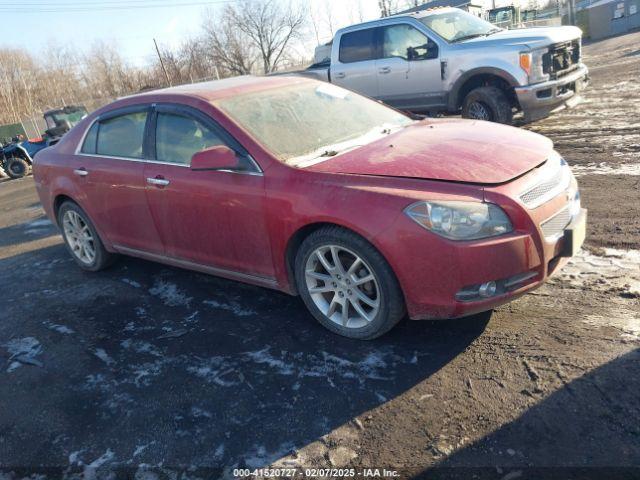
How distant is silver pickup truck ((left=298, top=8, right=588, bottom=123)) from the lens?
794 centimetres

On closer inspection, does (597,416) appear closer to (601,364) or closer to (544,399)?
(544,399)

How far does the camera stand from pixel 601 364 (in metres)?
2.77

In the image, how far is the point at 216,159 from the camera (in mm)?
3486

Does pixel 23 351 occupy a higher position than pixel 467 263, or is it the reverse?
pixel 467 263

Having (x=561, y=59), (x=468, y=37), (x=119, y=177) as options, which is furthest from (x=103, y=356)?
(x=561, y=59)

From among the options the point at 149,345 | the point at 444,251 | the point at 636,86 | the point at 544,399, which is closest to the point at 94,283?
the point at 149,345

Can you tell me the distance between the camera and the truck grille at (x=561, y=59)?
7.97 meters

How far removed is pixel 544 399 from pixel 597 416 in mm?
245

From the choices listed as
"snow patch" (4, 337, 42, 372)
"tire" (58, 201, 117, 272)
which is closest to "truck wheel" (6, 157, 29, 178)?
"tire" (58, 201, 117, 272)

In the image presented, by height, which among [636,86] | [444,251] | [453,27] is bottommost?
[636,86]

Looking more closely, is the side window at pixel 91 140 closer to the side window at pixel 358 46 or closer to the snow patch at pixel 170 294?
the snow patch at pixel 170 294

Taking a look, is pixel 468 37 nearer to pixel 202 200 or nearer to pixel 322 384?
pixel 202 200

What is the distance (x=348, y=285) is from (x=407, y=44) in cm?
702

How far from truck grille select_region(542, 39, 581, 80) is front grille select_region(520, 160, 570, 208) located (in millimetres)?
5396
